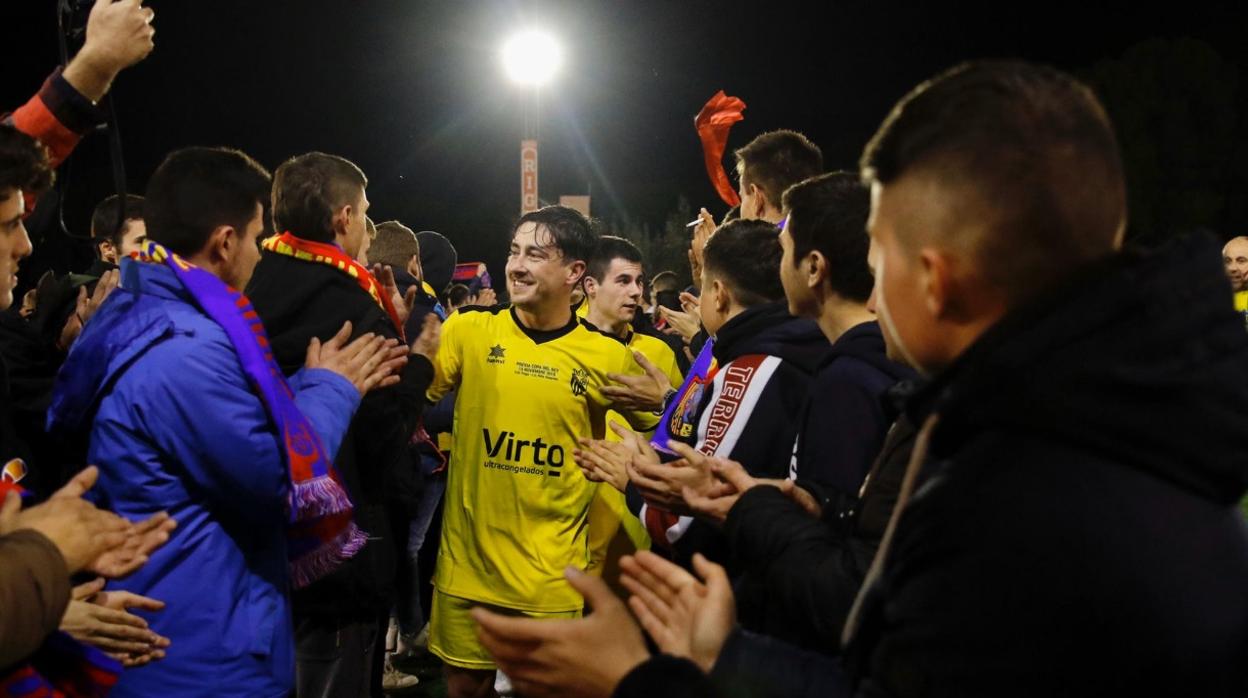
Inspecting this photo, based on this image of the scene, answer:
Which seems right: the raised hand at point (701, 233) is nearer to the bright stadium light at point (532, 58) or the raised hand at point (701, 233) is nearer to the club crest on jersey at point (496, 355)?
the club crest on jersey at point (496, 355)

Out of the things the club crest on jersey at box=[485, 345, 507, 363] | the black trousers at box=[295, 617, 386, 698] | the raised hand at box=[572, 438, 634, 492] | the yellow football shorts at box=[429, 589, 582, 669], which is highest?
the club crest on jersey at box=[485, 345, 507, 363]

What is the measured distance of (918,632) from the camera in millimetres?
1244

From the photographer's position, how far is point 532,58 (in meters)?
12.8

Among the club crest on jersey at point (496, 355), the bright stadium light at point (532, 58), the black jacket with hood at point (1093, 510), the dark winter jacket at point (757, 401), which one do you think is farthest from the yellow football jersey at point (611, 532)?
the bright stadium light at point (532, 58)

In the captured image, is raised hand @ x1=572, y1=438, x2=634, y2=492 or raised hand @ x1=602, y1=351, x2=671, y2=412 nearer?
raised hand @ x1=572, y1=438, x2=634, y2=492

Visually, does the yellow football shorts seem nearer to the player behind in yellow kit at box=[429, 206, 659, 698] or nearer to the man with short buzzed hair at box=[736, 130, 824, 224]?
the player behind in yellow kit at box=[429, 206, 659, 698]

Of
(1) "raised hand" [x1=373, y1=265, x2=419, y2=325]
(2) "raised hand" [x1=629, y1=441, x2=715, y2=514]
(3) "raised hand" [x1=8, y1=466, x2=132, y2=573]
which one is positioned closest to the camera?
(3) "raised hand" [x1=8, y1=466, x2=132, y2=573]

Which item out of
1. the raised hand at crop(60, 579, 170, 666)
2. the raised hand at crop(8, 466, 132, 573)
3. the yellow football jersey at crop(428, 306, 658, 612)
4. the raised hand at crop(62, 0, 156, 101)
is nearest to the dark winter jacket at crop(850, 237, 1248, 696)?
the raised hand at crop(8, 466, 132, 573)

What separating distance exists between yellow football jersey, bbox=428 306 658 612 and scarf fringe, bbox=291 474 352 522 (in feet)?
6.16

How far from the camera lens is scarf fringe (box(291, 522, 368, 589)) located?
3180 millimetres

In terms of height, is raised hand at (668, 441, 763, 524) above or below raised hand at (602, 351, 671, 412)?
above

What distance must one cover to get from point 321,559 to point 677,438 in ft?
4.73

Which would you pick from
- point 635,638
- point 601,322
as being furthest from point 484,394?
point 635,638

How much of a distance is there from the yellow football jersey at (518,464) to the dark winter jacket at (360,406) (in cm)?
77
